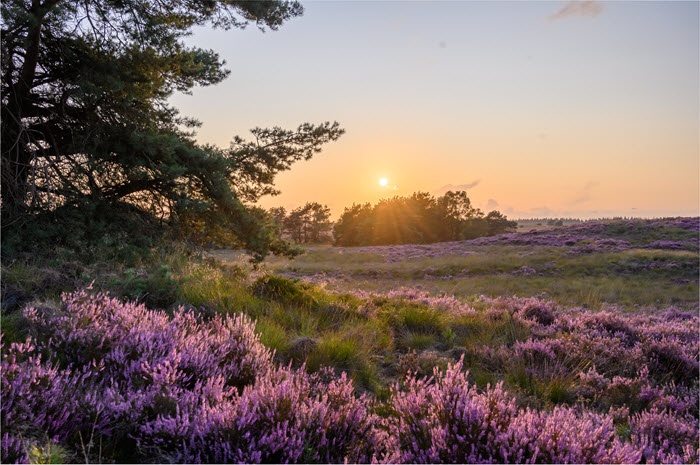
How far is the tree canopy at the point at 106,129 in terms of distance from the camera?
7.57 metres

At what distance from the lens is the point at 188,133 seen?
1037cm

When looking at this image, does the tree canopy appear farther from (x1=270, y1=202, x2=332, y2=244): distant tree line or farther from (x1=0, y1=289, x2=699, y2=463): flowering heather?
(x1=270, y1=202, x2=332, y2=244): distant tree line

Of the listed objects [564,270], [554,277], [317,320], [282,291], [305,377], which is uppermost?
[282,291]

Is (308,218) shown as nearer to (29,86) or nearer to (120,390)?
(29,86)

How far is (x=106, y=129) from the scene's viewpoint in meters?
8.48

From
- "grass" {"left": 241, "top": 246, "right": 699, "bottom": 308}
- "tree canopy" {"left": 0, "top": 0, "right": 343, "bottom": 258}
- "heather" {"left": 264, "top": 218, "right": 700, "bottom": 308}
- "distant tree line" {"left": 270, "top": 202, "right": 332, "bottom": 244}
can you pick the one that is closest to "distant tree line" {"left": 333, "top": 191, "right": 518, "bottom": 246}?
"distant tree line" {"left": 270, "top": 202, "right": 332, "bottom": 244}

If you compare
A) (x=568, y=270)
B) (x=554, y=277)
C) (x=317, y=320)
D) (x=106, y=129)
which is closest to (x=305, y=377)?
(x=317, y=320)

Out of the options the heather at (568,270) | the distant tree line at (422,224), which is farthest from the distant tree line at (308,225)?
the heather at (568,270)

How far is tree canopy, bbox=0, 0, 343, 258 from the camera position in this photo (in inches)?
298

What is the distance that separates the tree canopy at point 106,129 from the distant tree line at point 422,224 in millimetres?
51629

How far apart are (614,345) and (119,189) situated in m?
10.4

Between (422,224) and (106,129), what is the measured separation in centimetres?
5681

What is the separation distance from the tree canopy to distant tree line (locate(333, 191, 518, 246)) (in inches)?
2033

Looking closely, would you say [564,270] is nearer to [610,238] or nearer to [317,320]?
[610,238]
